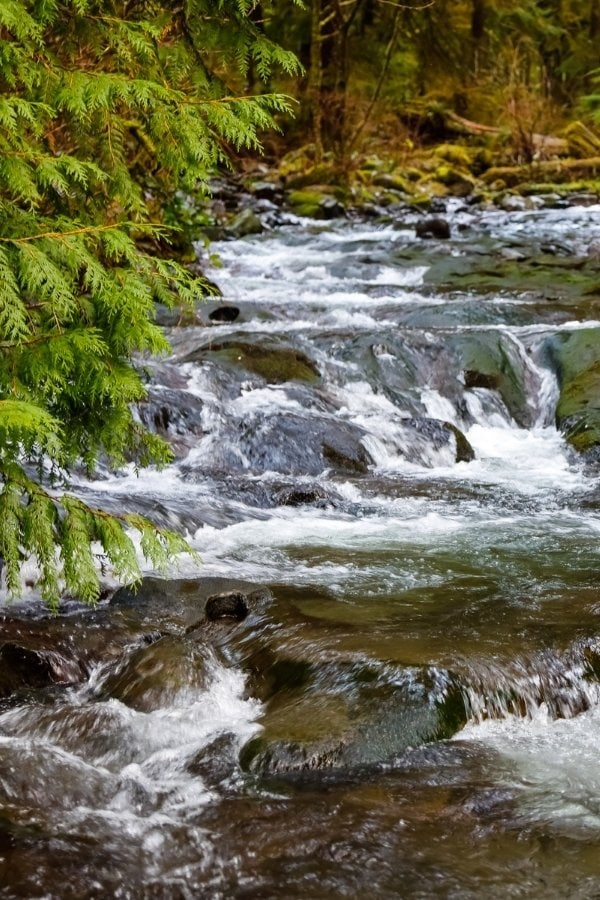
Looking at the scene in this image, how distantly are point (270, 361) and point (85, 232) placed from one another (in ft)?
20.7

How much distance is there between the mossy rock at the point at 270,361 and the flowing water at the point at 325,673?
0.12ft

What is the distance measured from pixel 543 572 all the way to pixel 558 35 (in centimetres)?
3331

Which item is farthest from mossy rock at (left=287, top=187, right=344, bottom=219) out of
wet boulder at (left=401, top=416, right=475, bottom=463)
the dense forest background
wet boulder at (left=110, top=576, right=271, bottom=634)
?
wet boulder at (left=110, top=576, right=271, bottom=634)

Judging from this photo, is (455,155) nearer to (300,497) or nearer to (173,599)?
(300,497)

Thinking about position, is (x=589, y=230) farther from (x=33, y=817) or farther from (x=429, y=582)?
(x=33, y=817)

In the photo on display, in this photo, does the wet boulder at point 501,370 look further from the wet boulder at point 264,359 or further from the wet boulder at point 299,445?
the wet boulder at point 299,445

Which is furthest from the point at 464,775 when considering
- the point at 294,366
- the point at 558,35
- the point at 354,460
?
the point at 558,35

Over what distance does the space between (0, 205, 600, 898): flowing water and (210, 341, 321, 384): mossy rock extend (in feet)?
0.12

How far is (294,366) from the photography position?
10.4 m

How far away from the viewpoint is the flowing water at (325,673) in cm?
323

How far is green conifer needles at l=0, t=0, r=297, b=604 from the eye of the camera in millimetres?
3887

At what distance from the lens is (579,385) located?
10352 mm

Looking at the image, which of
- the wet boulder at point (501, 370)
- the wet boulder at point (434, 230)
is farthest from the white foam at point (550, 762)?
the wet boulder at point (434, 230)

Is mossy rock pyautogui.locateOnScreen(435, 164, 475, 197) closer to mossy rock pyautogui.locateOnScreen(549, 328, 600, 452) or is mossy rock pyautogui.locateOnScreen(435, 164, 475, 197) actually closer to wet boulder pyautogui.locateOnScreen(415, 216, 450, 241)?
wet boulder pyautogui.locateOnScreen(415, 216, 450, 241)
